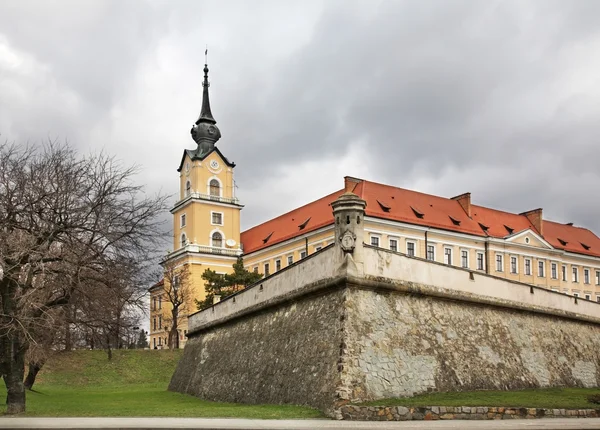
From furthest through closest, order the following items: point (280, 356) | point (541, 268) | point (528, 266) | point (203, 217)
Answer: point (203, 217), point (541, 268), point (528, 266), point (280, 356)

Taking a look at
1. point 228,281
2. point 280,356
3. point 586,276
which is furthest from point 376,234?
point 280,356

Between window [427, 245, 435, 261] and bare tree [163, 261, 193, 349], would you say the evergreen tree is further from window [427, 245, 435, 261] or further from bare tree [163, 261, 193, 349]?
window [427, 245, 435, 261]

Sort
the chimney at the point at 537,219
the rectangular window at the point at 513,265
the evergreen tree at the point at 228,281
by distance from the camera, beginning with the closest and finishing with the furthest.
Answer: the evergreen tree at the point at 228,281 → the rectangular window at the point at 513,265 → the chimney at the point at 537,219

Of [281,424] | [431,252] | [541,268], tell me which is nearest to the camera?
[281,424]

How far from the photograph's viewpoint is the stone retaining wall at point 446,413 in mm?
17016

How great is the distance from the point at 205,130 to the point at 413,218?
28.8 metres

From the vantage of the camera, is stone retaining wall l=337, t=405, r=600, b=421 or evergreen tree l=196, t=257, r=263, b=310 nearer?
Result: stone retaining wall l=337, t=405, r=600, b=421

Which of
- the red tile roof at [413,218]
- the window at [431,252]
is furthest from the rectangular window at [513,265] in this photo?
the window at [431,252]

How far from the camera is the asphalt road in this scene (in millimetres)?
15219

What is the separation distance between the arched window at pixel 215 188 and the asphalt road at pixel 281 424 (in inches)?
2256

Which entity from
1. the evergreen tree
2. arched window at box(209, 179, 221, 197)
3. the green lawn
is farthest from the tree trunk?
arched window at box(209, 179, 221, 197)

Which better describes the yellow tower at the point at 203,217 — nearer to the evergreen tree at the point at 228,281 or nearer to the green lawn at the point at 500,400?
the evergreen tree at the point at 228,281

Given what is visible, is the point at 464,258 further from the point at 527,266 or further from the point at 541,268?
the point at 541,268

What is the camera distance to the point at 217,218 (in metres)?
73.8
